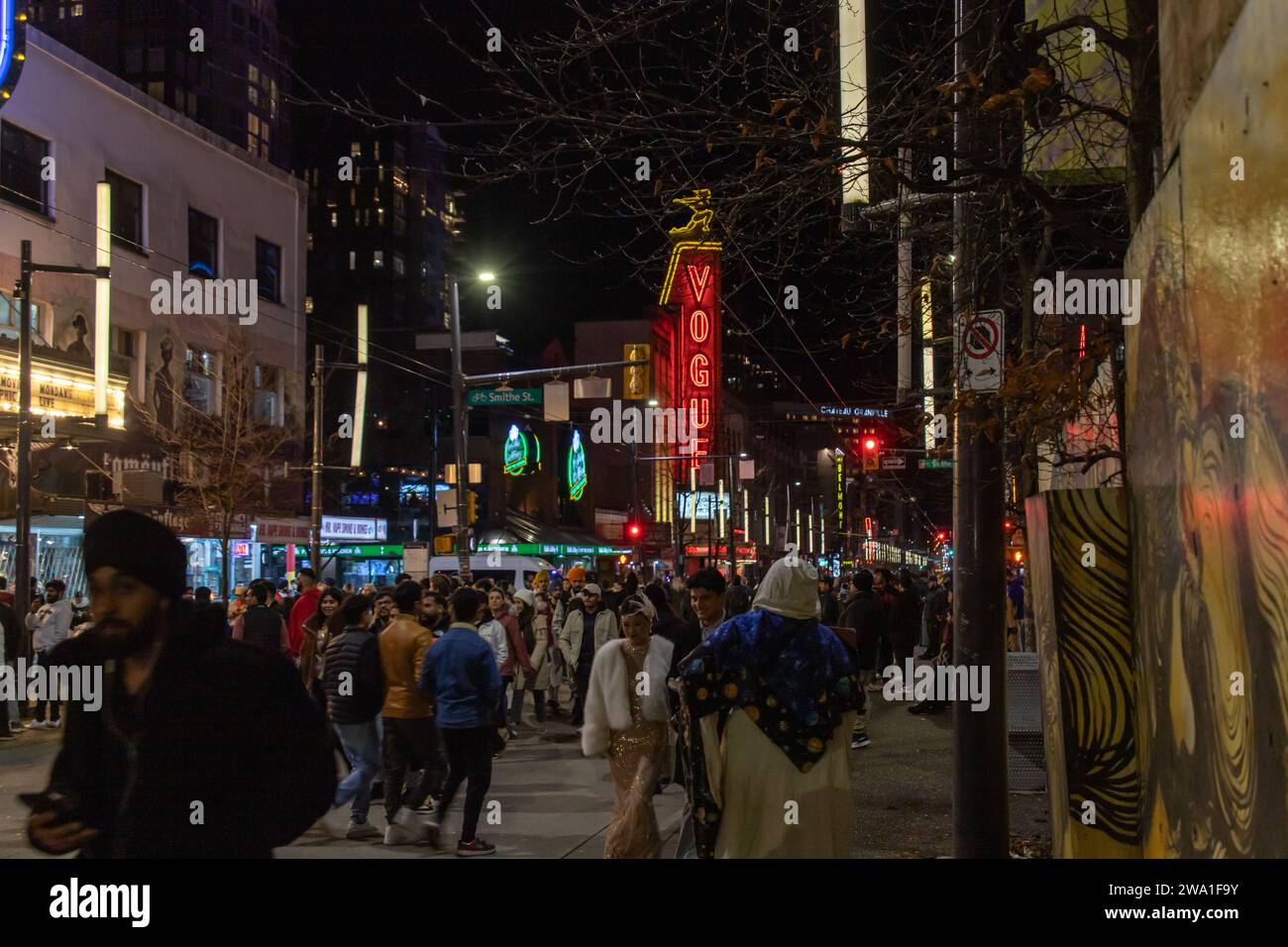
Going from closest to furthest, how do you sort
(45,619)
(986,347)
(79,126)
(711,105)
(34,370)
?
(986,347) → (711,105) → (45,619) → (34,370) → (79,126)

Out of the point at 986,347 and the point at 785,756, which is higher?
the point at 986,347

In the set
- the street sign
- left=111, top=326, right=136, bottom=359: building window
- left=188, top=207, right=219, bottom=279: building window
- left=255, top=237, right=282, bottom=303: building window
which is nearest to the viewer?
the street sign

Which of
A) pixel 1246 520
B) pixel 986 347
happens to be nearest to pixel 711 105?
pixel 986 347

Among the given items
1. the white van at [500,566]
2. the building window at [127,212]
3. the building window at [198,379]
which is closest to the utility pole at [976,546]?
the building window at [127,212]

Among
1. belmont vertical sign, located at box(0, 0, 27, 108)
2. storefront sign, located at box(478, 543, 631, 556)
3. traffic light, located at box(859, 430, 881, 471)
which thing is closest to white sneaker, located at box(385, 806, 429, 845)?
belmont vertical sign, located at box(0, 0, 27, 108)

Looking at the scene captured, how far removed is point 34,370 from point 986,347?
1917 centimetres

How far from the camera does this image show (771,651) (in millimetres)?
5855

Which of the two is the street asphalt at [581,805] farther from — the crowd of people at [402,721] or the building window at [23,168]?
the building window at [23,168]

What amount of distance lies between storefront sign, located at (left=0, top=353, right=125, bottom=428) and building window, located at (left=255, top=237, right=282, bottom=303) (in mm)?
11851

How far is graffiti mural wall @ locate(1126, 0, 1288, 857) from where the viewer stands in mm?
3549

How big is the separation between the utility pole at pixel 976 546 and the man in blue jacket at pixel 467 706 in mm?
3290

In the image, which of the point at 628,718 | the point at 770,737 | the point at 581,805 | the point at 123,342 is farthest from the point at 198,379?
the point at 770,737

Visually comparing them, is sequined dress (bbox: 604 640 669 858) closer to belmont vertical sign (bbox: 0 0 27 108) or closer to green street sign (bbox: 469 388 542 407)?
green street sign (bbox: 469 388 542 407)
